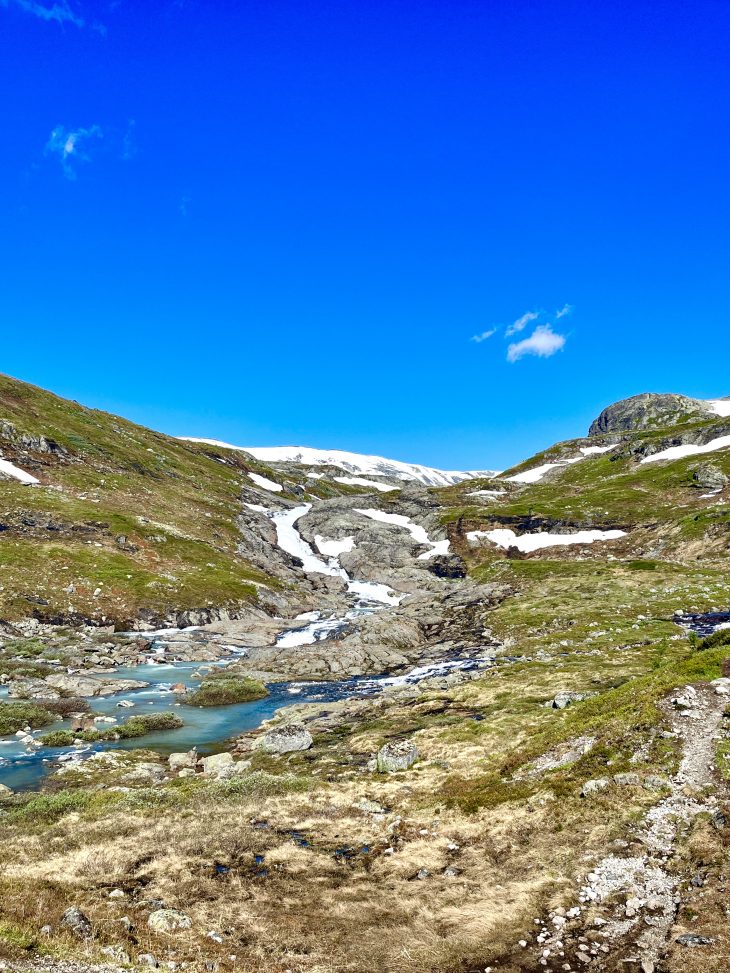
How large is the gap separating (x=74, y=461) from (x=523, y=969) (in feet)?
450

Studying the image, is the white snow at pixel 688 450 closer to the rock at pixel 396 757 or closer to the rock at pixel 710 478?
the rock at pixel 710 478

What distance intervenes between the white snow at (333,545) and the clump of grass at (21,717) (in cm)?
8725

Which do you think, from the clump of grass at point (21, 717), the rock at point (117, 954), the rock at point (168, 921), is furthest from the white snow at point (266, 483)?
the rock at point (117, 954)

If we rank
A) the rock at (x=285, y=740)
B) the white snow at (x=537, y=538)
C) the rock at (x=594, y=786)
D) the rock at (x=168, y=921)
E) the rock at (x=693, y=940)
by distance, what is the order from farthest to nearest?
the white snow at (x=537, y=538), the rock at (x=285, y=740), the rock at (x=594, y=786), the rock at (x=168, y=921), the rock at (x=693, y=940)

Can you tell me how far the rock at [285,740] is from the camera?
35125 millimetres

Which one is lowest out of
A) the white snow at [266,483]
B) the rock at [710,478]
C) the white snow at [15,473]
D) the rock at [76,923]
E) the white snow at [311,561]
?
the rock at [76,923]

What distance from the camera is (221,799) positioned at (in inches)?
1060

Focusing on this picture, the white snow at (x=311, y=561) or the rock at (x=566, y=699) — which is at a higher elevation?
the white snow at (x=311, y=561)

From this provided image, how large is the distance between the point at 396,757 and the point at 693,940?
19071mm

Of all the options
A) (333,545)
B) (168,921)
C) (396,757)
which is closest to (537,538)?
(333,545)

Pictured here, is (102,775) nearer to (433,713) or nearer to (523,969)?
(433,713)

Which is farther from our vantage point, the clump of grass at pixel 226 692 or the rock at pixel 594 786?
the clump of grass at pixel 226 692

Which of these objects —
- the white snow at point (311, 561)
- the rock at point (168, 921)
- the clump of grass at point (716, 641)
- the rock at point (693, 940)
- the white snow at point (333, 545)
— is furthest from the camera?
the white snow at point (333, 545)

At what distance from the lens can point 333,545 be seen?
132 m
